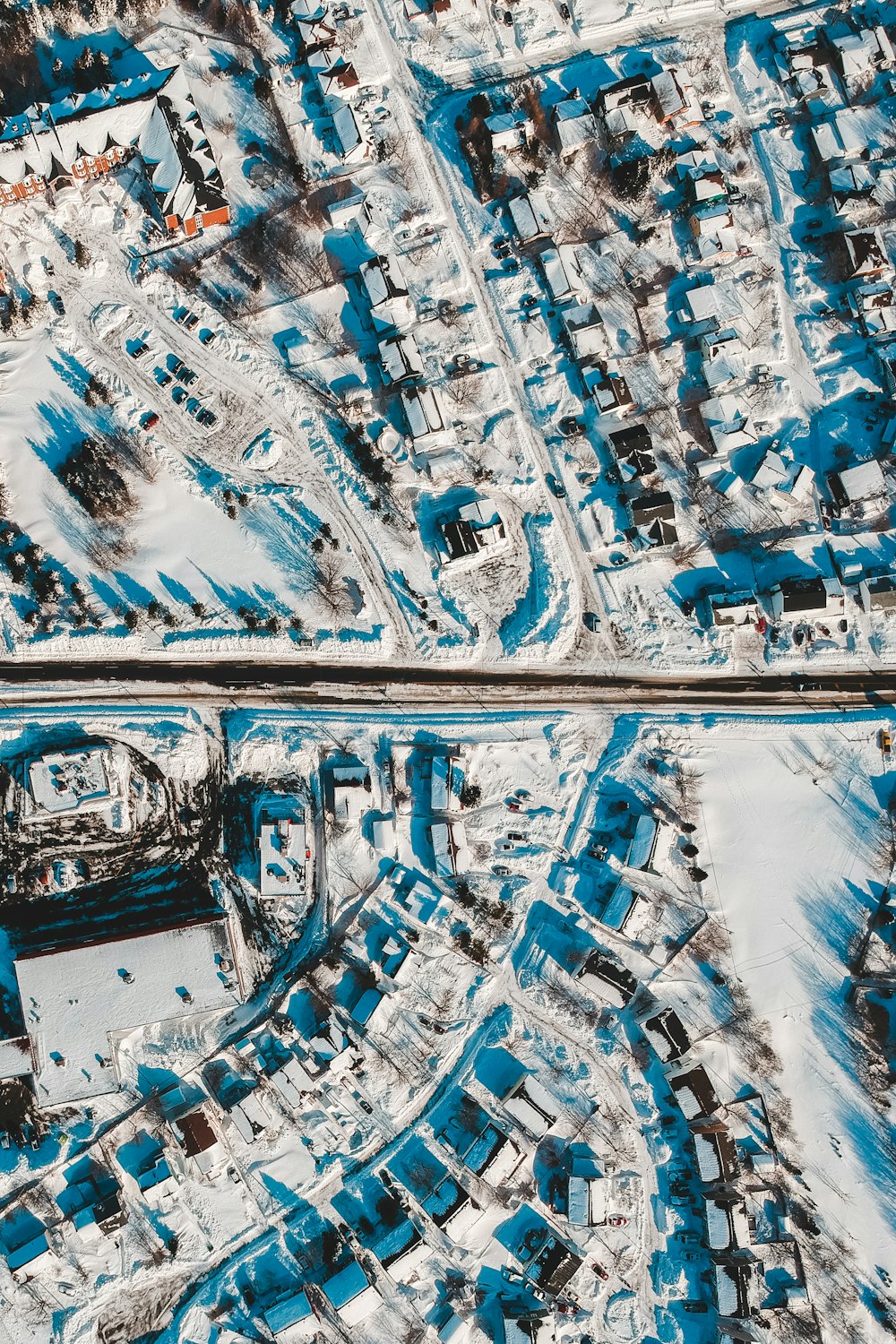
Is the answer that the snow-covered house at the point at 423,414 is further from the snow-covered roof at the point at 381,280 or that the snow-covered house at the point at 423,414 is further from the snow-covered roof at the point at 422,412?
the snow-covered roof at the point at 381,280

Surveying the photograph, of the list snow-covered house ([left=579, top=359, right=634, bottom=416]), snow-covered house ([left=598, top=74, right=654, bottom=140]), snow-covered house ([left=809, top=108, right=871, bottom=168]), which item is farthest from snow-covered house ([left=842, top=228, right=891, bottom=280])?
snow-covered house ([left=579, top=359, right=634, bottom=416])

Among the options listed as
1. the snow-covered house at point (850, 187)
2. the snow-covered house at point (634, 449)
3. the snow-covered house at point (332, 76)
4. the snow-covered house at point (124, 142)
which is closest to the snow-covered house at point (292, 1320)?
the snow-covered house at point (634, 449)

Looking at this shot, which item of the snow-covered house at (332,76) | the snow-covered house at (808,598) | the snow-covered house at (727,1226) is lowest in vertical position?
the snow-covered house at (727,1226)

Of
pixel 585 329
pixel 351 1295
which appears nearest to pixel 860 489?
pixel 585 329

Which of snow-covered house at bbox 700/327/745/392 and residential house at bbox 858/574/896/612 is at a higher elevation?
snow-covered house at bbox 700/327/745/392

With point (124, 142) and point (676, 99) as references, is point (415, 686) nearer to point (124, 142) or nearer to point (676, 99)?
point (124, 142)

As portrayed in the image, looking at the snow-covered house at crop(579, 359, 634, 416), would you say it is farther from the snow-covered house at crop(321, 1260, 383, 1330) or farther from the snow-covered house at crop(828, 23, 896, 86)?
the snow-covered house at crop(321, 1260, 383, 1330)
